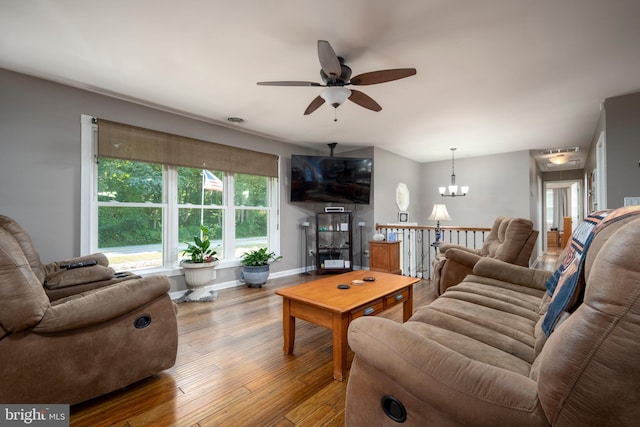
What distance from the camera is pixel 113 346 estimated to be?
5.45ft

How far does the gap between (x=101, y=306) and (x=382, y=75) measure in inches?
94.6

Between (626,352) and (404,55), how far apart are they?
7.87ft

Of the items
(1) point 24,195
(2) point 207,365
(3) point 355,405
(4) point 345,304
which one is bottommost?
(2) point 207,365

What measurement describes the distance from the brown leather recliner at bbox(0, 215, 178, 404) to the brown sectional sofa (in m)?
1.35

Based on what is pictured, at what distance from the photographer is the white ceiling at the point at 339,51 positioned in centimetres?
187

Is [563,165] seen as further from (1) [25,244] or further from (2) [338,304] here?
(1) [25,244]

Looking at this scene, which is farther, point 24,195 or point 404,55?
point 24,195

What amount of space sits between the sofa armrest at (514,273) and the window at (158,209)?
3354mm

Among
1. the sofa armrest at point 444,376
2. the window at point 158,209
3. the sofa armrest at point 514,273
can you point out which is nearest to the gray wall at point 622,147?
the sofa armrest at point 514,273

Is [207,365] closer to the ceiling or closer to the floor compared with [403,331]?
closer to the floor

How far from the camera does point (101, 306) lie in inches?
62.7

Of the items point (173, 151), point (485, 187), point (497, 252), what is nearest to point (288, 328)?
point (497, 252)

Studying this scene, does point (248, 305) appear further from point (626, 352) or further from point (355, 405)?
point (626, 352)

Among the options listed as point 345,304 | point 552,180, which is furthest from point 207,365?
point 552,180
